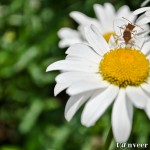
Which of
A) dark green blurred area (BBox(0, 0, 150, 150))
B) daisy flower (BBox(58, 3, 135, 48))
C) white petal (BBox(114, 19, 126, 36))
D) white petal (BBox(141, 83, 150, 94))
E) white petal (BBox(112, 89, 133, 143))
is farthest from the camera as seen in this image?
dark green blurred area (BBox(0, 0, 150, 150))

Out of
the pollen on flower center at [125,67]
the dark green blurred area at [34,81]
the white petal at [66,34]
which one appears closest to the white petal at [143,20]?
the pollen on flower center at [125,67]

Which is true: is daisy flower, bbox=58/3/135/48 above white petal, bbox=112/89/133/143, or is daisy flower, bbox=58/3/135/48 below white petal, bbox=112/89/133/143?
above

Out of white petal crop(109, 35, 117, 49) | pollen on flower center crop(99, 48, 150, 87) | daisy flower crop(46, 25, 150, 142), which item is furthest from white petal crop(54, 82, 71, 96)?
white petal crop(109, 35, 117, 49)

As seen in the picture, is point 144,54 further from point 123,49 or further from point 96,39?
point 96,39

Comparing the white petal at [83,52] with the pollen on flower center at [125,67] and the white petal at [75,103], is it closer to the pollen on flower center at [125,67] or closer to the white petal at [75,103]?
the pollen on flower center at [125,67]

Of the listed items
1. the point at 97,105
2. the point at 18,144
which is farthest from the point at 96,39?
the point at 18,144

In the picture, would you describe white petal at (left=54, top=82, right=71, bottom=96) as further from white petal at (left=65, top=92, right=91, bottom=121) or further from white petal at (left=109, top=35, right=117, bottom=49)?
white petal at (left=109, top=35, right=117, bottom=49)

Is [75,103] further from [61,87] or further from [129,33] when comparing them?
[129,33]
